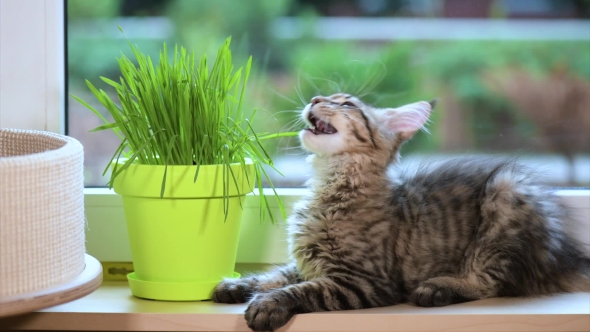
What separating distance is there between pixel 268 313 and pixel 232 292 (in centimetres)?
19

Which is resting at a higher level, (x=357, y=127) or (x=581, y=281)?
(x=357, y=127)

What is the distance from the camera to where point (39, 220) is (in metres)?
1.18

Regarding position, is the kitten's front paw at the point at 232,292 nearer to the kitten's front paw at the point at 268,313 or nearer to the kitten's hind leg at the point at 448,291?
the kitten's front paw at the point at 268,313

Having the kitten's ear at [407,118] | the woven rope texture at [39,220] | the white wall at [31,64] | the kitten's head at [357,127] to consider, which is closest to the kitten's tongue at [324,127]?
the kitten's head at [357,127]

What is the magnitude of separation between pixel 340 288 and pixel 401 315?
13 cm

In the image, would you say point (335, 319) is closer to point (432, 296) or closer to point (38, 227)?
point (432, 296)

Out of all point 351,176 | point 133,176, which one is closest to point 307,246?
point 351,176

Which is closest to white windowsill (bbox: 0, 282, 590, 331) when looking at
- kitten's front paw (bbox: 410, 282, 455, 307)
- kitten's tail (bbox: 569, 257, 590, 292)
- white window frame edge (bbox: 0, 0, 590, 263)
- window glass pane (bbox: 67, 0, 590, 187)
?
kitten's front paw (bbox: 410, 282, 455, 307)

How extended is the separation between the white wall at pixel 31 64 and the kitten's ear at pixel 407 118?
823 mm

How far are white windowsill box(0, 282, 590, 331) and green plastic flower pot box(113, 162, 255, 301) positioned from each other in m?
0.09

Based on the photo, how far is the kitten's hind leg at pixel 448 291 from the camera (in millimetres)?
1485

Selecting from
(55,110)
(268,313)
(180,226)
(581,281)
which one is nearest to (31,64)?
(55,110)

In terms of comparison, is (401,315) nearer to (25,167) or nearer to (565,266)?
(565,266)

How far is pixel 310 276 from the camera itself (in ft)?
5.15
